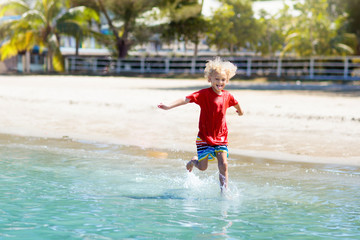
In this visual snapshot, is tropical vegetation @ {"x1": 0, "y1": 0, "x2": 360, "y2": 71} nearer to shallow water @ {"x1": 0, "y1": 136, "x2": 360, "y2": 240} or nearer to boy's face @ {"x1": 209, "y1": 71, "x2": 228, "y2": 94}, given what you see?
shallow water @ {"x1": 0, "y1": 136, "x2": 360, "y2": 240}


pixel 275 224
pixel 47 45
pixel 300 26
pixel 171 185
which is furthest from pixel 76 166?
pixel 300 26

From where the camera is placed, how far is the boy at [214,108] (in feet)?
19.2

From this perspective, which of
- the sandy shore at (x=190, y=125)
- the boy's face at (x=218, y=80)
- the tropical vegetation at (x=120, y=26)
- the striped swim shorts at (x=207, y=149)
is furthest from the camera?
the tropical vegetation at (x=120, y=26)

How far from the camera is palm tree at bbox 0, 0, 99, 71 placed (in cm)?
4450

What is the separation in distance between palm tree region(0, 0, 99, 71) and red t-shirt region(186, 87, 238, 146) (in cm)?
3975

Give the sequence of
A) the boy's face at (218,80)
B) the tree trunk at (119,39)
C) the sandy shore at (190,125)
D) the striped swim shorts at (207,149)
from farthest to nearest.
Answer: the tree trunk at (119,39) < the sandy shore at (190,125) < the striped swim shorts at (207,149) < the boy's face at (218,80)

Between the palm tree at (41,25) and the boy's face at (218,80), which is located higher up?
the palm tree at (41,25)

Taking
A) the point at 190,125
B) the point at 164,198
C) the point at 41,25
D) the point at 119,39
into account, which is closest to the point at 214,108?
the point at 164,198

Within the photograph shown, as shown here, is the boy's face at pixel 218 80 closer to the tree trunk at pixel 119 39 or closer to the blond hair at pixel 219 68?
the blond hair at pixel 219 68

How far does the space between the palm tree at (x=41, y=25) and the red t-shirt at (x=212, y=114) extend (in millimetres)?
39747

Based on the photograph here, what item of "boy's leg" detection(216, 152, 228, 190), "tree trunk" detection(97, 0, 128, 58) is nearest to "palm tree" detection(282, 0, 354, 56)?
"tree trunk" detection(97, 0, 128, 58)

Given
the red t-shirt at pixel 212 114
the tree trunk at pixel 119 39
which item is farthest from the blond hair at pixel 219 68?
the tree trunk at pixel 119 39

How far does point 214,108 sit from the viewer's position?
593 cm

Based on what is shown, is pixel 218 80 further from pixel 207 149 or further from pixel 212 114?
pixel 207 149
